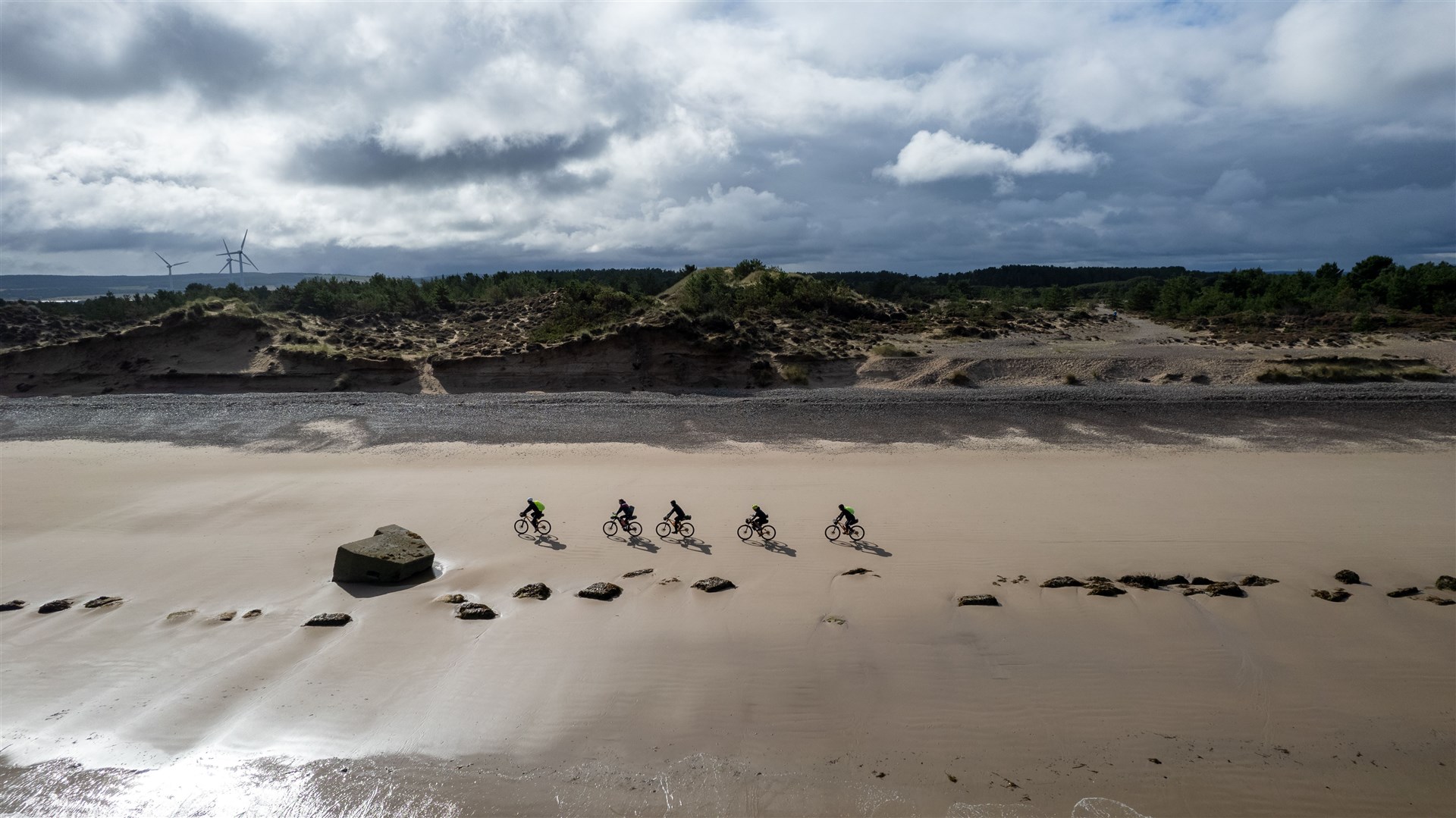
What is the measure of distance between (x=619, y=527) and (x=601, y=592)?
3223mm

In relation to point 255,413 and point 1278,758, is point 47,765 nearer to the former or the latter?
point 1278,758

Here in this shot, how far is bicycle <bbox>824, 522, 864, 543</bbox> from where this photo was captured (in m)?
14.4

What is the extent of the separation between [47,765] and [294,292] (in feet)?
167

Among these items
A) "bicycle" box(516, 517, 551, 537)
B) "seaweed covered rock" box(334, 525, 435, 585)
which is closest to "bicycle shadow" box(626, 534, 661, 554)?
"bicycle" box(516, 517, 551, 537)

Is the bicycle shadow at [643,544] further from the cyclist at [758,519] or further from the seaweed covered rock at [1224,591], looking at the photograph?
the seaweed covered rock at [1224,591]

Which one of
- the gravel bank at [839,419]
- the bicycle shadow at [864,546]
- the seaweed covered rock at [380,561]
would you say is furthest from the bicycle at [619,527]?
the gravel bank at [839,419]

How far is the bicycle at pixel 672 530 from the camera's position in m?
14.9

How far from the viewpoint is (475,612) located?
11.6 meters

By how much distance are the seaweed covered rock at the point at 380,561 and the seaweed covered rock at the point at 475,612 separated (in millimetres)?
1904

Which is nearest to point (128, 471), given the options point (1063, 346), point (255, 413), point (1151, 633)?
point (255, 413)

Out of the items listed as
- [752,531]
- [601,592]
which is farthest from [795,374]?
[601,592]

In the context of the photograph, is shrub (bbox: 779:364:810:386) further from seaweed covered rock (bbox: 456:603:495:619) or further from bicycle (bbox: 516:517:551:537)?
seaweed covered rock (bbox: 456:603:495:619)

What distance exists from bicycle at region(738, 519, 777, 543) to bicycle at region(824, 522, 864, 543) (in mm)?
1181

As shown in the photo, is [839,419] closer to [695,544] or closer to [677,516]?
[695,544]
